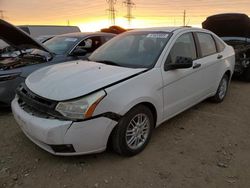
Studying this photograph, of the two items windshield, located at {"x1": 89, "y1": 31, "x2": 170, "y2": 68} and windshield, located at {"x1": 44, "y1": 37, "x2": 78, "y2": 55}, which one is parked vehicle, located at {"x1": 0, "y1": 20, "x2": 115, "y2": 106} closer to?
windshield, located at {"x1": 44, "y1": 37, "x2": 78, "y2": 55}

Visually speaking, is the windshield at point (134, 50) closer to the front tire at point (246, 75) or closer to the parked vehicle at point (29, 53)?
the parked vehicle at point (29, 53)

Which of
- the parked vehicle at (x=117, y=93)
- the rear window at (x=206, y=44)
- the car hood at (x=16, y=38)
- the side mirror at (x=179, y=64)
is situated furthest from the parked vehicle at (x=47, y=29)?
the side mirror at (x=179, y=64)

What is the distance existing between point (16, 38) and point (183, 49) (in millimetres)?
3389

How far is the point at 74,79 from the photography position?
329 centimetres

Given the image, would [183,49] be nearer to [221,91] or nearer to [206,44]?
[206,44]

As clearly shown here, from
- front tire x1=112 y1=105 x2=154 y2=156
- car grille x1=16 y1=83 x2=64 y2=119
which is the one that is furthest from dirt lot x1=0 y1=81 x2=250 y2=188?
car grille x1=16 y1=83 x2=64 y2=119

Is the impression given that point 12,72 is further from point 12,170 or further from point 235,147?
point 235,147

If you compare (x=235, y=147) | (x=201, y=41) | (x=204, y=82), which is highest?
(x=201, y=41)

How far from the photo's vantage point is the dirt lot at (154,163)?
2.98m

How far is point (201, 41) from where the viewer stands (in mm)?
4809

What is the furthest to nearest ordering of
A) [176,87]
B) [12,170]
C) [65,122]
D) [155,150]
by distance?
1. [176,87]
2. [155,150]
3. [12,170]
4. [65,122]

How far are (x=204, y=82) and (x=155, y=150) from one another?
178 centimetres

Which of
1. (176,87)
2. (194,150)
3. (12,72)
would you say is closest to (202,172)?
(194,150)

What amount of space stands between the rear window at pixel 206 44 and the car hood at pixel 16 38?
3.12 metres
